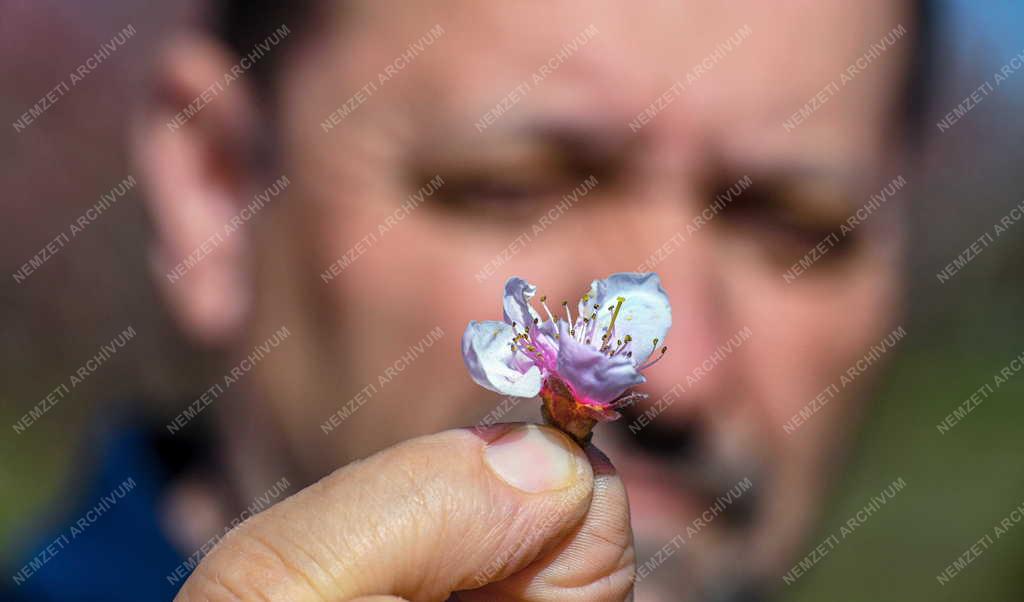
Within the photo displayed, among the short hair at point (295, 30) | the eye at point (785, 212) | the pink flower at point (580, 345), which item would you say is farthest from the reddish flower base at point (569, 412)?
the short hair at point (295, 30)

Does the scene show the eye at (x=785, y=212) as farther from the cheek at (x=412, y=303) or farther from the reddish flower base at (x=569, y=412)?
the reddish flower base at (x=569, y=412)

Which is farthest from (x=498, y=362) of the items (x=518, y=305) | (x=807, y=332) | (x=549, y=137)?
(x=807, y=332)

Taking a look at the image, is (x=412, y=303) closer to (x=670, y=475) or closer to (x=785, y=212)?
(x=670, y=475)

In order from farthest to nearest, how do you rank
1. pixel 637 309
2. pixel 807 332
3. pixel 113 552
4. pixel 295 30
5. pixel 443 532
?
pixel 113 552
pixel 807 332
pixel 295 30
pixel 637 309
pixel 443 532

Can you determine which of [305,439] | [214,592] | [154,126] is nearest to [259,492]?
[305,439]

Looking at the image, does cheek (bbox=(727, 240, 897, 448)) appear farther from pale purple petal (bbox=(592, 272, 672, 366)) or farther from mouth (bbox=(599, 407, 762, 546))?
pale purple petal (bbox=(592, 272, 672, 366))

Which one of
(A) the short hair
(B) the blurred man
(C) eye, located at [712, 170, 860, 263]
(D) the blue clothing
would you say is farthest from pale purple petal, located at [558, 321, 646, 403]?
(D) the blue clothing

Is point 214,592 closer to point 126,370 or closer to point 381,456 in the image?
point 381,456
